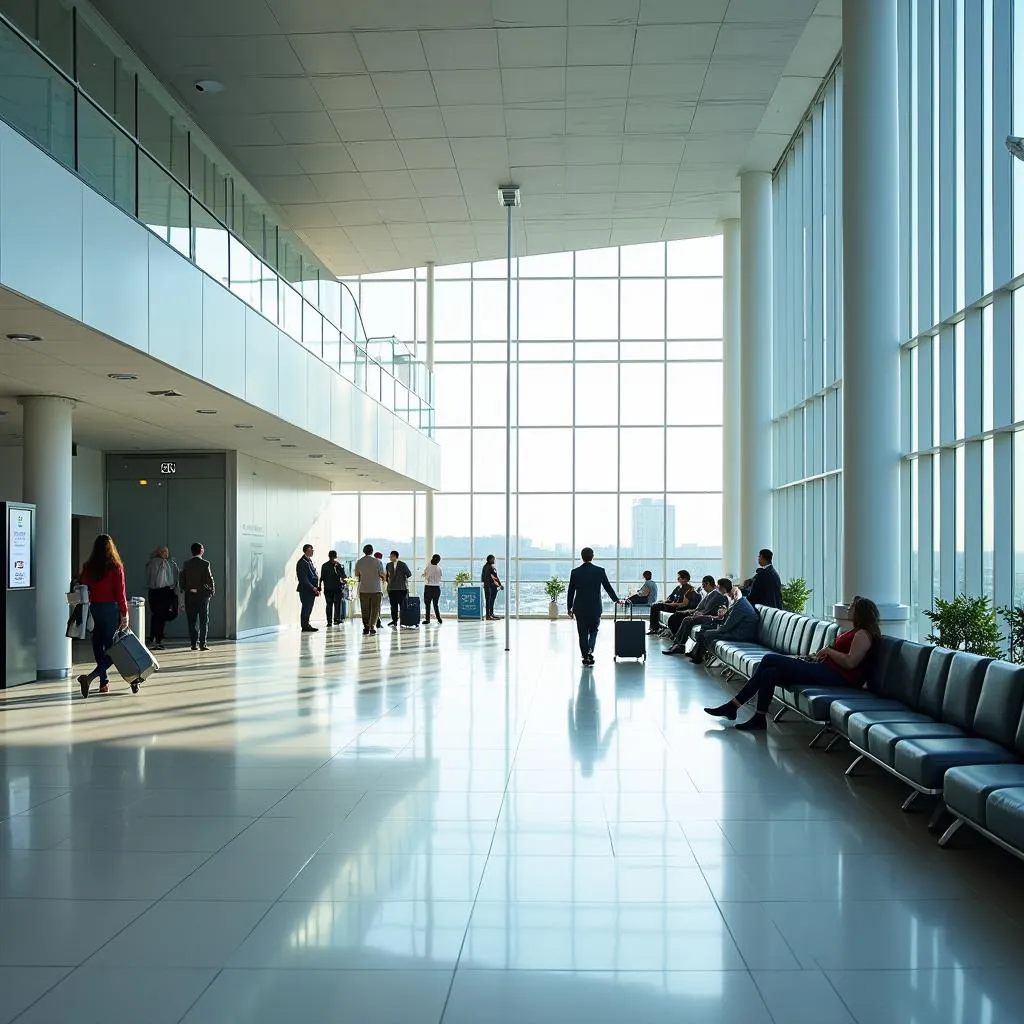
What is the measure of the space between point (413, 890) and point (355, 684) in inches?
325

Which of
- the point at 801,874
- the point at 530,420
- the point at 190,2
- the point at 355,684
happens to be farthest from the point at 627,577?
the point at 801,874

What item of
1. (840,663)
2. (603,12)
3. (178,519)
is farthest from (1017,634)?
(178,519)

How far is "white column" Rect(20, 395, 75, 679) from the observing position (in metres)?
13.4

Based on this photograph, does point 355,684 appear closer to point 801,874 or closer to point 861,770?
point 861,770

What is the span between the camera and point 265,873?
17.5ft

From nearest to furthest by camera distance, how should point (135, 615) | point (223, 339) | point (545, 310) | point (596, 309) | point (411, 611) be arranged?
1. point (223, 339)
2. point (135, 615)
3. point (411, 611)
4. point (596, 309)
5. point (545, 310)

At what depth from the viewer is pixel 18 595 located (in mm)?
12789

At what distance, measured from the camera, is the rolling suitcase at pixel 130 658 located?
12047 mm

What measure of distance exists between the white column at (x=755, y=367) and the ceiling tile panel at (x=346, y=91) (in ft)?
28.0

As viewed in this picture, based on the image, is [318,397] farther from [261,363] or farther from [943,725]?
[943,725]

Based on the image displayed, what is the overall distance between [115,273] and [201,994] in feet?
26.1

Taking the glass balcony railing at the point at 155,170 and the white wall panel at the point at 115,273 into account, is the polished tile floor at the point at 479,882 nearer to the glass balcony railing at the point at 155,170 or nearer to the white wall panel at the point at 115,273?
the white wall panel at the point at 115,273

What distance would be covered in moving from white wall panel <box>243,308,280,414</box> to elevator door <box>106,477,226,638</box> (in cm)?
536

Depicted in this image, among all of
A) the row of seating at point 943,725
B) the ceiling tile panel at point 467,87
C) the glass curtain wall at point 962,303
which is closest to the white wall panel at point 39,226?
the ceiling tile panel at point 467,87
